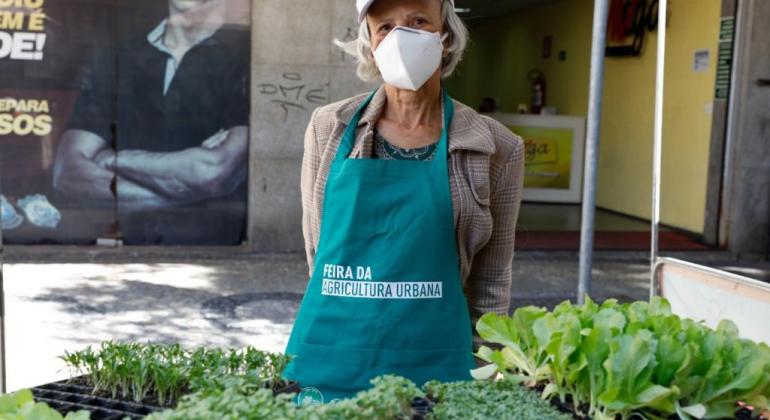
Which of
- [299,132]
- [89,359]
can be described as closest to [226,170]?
[299,132]

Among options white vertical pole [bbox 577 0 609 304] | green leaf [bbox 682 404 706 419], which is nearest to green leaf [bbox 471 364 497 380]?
green leaf [bbox 682 404 706 419]

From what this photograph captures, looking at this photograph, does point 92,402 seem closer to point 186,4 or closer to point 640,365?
point 640,365

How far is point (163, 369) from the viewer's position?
6.51 ft

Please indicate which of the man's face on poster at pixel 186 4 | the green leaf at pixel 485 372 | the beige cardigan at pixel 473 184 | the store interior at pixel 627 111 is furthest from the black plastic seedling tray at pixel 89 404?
the store interior at pixel 627 111

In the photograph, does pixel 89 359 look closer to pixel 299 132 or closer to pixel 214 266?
pixel 214 266

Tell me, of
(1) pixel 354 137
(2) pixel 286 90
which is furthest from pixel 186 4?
(1) pixel 354 137

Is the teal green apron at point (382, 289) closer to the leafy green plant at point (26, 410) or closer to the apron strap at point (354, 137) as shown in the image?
the apron strap at point (354, 137)

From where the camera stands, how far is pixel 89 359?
205 cm

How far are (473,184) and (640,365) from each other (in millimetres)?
901

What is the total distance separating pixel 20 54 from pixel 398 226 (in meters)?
7.72

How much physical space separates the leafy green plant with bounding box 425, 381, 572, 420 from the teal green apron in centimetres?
51

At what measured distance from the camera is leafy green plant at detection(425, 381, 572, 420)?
179cm

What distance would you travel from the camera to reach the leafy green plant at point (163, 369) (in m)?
1.96

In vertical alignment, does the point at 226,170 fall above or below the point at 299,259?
above
